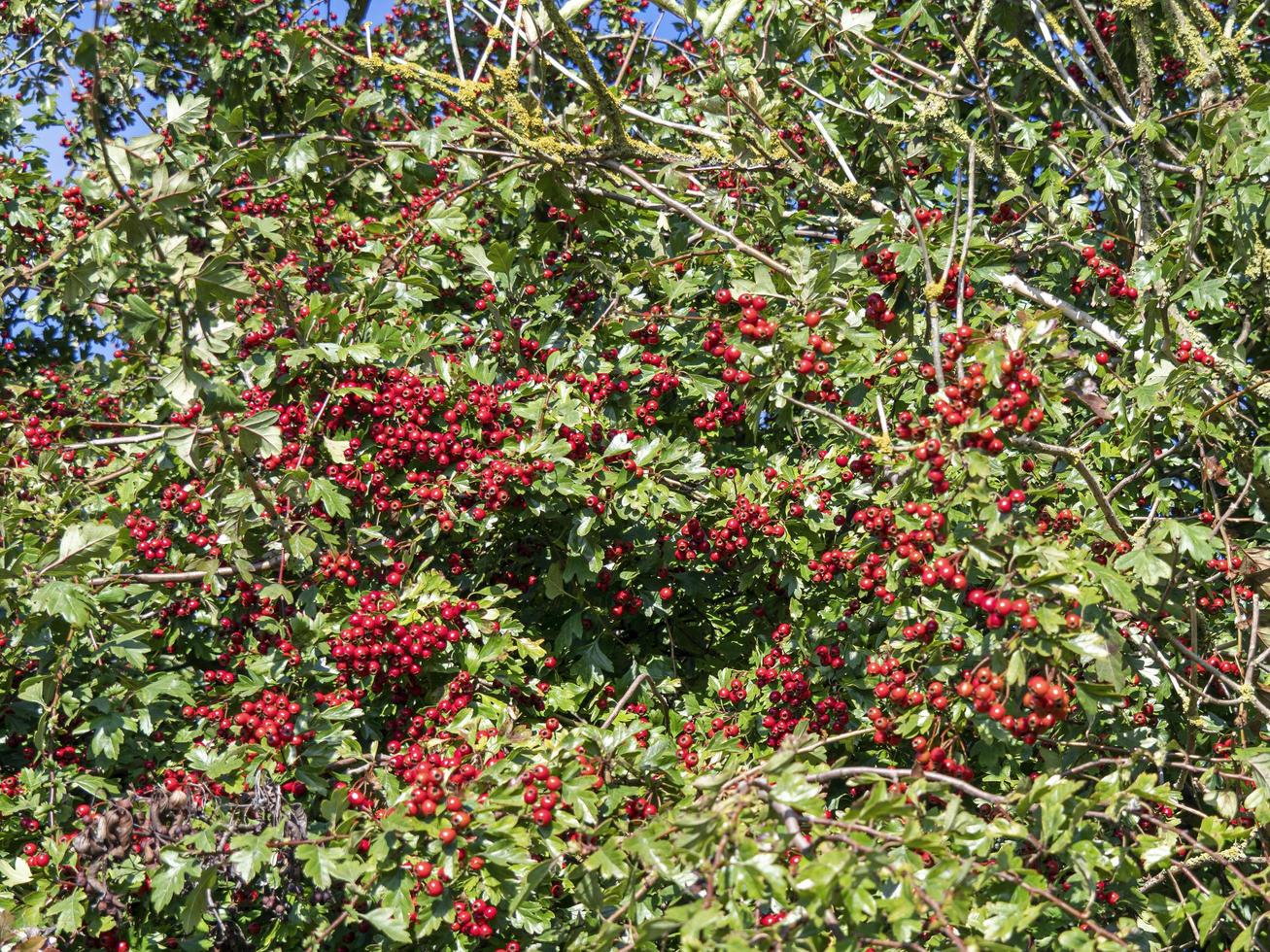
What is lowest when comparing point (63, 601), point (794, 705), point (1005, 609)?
point (794, 705)

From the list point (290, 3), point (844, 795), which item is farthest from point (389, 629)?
point (290, 3)

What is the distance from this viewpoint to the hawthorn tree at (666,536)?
9.05 ft

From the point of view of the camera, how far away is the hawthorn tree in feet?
9.05

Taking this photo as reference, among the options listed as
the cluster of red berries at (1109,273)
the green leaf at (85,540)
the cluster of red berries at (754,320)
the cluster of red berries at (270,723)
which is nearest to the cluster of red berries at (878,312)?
the cluster of red berries at (754,320)

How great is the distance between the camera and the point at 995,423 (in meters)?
2.65

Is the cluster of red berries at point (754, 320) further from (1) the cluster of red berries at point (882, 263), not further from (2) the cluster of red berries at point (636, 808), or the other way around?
(2) the cluster of red berries at point (636, 808)

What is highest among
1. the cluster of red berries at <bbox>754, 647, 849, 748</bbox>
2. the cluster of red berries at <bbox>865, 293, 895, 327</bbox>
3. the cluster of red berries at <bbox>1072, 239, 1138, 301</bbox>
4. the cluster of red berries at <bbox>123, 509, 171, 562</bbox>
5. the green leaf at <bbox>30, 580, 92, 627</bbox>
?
the cluster of red berries at <bbox>123, 509, 171, 562</bbox>

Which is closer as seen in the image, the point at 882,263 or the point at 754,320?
the point at 754,320

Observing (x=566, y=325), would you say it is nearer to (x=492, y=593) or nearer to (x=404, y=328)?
(x=404, y=328)

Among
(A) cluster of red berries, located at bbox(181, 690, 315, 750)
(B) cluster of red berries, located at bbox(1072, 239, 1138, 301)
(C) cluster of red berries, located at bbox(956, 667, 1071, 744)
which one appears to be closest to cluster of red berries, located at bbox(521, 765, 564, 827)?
(A) cluster of red berries, located at bbox(181, 690, 315, 750)

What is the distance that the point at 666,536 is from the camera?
13.3 feet

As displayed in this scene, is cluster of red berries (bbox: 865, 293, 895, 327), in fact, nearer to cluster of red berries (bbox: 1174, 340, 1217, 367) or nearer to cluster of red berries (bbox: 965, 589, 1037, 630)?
cluster of red berries (bbox: 965, 589, 1037, 630)

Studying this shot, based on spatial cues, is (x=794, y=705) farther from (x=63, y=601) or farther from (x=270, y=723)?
(x=63, y=601)

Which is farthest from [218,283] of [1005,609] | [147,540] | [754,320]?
[1005,609]
